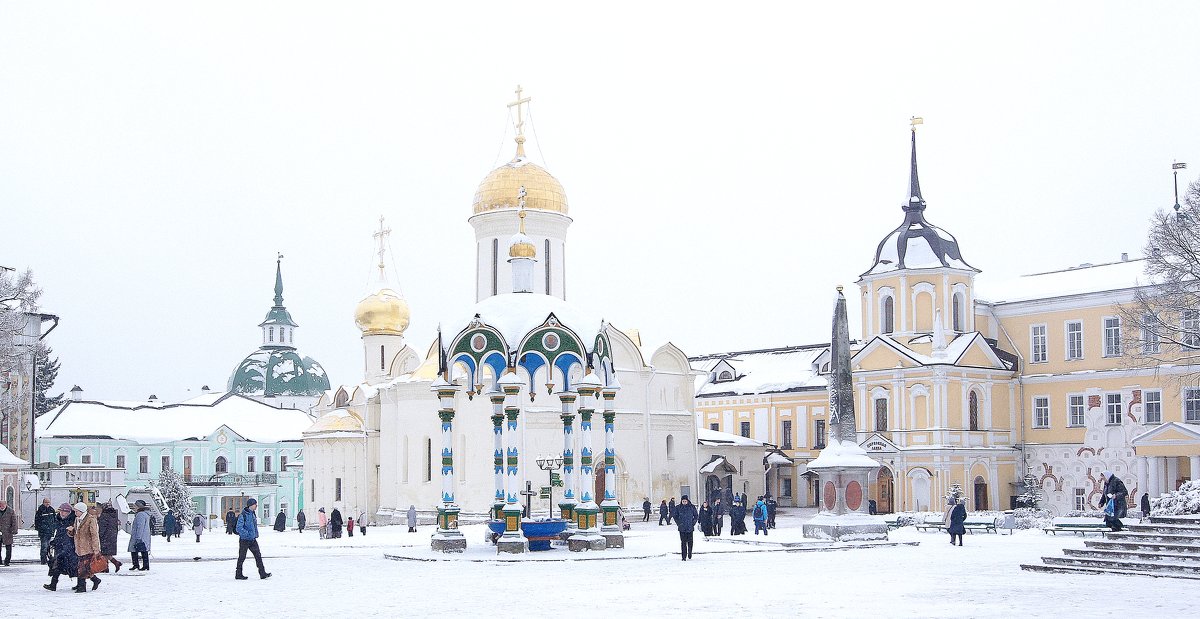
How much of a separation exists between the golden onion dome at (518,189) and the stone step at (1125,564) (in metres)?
24.3

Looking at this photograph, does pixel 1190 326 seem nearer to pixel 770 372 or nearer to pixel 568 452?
pixel 770 372

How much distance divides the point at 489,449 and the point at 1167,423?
66.4ft

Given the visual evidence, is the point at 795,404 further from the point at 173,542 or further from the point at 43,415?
the point at 43,415

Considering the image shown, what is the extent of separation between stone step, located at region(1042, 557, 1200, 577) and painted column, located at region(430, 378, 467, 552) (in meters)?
9.87

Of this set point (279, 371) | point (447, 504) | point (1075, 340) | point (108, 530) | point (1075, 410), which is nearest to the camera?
point (108, 530)

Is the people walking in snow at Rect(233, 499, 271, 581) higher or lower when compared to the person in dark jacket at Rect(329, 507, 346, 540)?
higher

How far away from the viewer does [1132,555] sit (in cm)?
1742

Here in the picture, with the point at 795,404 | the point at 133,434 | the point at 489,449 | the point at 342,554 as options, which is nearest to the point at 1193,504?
the point at 342,554

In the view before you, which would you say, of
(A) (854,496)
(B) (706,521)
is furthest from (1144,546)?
(B) (706,521)

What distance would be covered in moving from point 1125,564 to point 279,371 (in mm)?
86604

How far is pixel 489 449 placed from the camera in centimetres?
3847

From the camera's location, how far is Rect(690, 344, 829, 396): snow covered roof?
54.6 metres

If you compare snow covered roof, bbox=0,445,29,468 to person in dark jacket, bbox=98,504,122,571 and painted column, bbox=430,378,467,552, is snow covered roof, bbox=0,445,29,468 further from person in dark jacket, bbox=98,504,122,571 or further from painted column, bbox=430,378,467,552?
person in dark jacket, bbox=98,504,122,571

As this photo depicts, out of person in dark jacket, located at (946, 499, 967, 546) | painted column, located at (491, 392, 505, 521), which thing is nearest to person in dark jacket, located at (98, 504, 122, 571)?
painted column, located at (491, 392, 505, 521)
